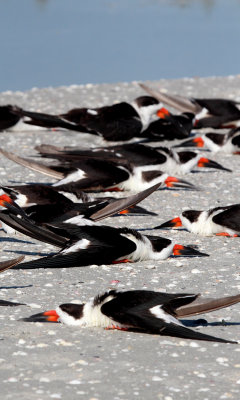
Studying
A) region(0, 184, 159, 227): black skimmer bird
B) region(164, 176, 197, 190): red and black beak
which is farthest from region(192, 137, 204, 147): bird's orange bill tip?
region(0, 184, 159, 227): black skimmer bird

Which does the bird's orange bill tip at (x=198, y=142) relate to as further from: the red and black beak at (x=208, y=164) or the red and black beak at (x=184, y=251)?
the red and black beak at (x=184, y=251)

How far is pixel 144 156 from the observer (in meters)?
6.57

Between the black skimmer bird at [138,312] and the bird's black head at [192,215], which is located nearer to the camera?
the black skimmer bird at [138,312]

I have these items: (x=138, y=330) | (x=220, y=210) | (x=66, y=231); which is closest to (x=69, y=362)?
(x=138, y=330)

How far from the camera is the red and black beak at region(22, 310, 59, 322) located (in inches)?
136

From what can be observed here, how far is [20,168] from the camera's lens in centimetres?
693

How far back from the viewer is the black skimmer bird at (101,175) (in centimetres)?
614

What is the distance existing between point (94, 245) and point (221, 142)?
12.2ft

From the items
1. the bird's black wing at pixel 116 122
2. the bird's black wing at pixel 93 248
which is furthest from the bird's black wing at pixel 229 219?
the bird's black wing at pixel 116 122

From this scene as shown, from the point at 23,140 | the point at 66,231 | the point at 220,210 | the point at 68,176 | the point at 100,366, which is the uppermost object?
the point at 23,140

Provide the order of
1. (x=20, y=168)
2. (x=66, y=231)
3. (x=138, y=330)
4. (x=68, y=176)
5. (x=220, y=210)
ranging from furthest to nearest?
1. (x=20, y=168)
2. (x=68, y=176)
3. (x=220, y=210)
4. (x=66, y=231)
5. (x=138, y=330)

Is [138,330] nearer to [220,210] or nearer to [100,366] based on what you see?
[100,366]

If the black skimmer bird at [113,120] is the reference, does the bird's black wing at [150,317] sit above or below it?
below

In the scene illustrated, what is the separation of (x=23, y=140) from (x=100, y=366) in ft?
17.6
